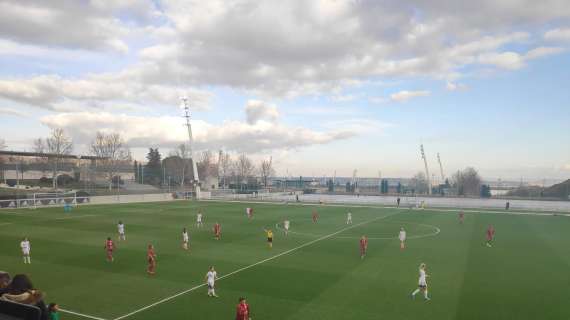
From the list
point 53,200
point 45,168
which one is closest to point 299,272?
point 53,200

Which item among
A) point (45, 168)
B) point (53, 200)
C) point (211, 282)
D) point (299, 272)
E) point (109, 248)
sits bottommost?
point (299, 272)

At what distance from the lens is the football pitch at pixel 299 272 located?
1653cm

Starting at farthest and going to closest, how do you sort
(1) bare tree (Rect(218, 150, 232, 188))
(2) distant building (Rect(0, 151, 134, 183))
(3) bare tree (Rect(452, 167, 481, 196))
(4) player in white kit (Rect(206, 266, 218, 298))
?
(1) bare tree (Rect(218, 150, 232, 188)), (3) bare tree (Rect(452, 167, 481, 196)), (2) distant building (Rect(0, 151, 134, 183)), (4) player in white kit (Rect(206, 266, 218, 298))

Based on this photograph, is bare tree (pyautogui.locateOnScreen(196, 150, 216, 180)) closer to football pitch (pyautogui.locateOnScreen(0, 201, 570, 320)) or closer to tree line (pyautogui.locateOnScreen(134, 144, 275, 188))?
tree line (pyautogui.locateOnScreen(134, 144, 275, 188))

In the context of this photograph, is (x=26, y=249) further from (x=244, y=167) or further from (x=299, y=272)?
(x=244, y=167)

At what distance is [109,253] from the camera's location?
80.9 feet

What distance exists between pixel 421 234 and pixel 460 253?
376 inches

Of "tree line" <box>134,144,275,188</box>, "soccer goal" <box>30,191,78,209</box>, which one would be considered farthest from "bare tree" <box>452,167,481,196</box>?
"soccer goal" <box>30,191,78,209</box>

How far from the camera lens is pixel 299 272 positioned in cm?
2256

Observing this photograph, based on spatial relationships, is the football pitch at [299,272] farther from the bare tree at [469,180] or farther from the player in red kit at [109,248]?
the bare tree at [469,180]

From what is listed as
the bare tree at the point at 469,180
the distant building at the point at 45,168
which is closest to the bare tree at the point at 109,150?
the distant building at the point at 45,168

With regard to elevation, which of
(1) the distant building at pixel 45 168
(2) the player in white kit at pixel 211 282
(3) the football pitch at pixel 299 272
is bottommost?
(3) the football pitch at pixel 299 272

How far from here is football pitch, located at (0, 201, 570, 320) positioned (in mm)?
16531

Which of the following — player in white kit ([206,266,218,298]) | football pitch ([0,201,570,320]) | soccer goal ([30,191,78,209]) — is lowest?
football pitch ([0,201,570,320])
